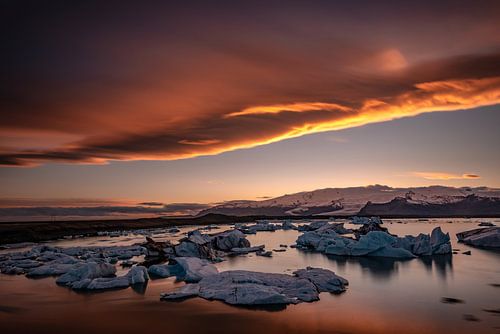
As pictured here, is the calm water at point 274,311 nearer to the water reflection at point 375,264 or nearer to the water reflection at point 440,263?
the water reflection at point 375,264

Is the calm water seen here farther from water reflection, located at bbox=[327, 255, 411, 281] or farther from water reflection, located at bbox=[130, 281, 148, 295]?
water reflection, located at bbox=[327, 255, 411, 281]

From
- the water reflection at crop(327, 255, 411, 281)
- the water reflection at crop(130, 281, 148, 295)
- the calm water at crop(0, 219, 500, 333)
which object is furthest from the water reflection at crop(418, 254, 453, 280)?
the water reflection at crop(130, 281, 148, 295)

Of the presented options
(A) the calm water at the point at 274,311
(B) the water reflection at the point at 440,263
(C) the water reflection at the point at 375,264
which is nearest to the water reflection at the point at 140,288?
(A) the calm water at the point at 274,311

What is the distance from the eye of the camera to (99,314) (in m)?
12.1

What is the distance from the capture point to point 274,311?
467 inches

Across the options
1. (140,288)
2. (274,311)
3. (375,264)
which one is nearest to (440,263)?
(375,264)

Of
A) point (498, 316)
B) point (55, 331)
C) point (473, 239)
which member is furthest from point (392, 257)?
point (55, 331)

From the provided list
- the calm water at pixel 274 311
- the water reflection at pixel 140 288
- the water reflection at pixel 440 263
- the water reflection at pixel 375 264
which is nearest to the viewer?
the calm water at pixel 274 311

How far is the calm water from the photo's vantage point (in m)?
10.6

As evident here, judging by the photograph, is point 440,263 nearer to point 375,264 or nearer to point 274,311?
point 375,264

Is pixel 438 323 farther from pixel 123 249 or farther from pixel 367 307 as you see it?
pixel 123 249

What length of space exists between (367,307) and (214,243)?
18.9 m

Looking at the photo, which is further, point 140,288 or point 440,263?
point 440,263

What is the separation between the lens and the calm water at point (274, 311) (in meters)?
10.6
